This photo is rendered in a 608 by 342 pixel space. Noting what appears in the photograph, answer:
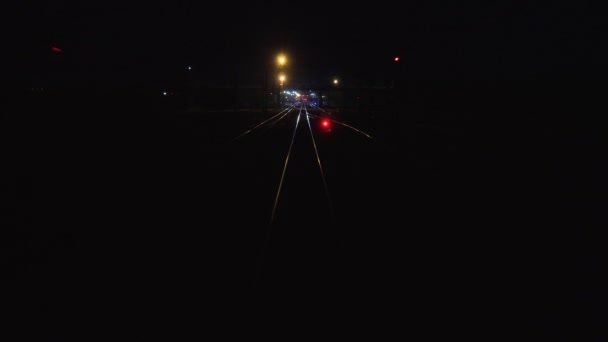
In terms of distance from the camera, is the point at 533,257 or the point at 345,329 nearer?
the point at 345,329

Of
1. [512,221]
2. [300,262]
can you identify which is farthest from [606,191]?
[300,262]

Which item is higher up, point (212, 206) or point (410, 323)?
point (410, 323)

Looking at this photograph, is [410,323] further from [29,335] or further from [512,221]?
[512,221]

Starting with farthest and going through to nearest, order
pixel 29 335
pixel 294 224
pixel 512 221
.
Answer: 1. pixel 512 221
2. pixel 294 224
3. pixel 29 335

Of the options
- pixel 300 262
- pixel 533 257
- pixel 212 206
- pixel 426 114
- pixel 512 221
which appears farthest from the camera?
pixel 426 114

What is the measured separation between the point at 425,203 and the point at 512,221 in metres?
1.76

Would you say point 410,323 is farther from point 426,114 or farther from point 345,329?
point 426,114

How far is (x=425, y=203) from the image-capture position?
947 centimetres

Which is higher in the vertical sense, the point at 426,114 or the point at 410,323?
the point at 410,323

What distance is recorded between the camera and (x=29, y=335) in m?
3.99

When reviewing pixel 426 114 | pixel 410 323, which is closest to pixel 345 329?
pixel 410 323

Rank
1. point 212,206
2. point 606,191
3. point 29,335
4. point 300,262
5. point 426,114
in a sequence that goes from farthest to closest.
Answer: point 426,114 → point 606,191 → point 212,206 → point 300,262 → point 29,335

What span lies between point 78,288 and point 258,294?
199 cm

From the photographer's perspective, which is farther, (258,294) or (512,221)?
(512,221)
